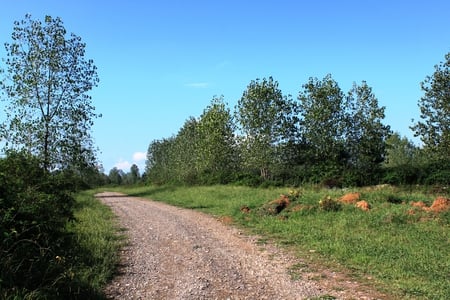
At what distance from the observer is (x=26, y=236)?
716 cm

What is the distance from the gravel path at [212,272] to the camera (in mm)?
6656

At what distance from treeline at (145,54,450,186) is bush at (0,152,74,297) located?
24.5m

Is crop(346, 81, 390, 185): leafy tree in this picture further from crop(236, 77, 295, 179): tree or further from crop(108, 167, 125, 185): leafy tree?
crop(108, 167, 125, 185): leafy tree

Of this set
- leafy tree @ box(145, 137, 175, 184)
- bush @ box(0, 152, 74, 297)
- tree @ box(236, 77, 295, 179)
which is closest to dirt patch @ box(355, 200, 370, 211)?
bush @ box(0, 152, 74, 297)

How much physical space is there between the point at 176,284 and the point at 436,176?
27.0 meters

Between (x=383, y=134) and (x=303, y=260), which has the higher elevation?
(x=383, y=134)

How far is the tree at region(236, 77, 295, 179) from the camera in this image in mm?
34281

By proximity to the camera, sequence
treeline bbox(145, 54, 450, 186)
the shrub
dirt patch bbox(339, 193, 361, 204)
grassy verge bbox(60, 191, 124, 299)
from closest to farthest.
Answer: grassy verge bbox(60, 191, 124, 299)
the shrub
dirt patch bbox(339, 193, 361, 204)
treeline bbox(145, 54, 450, 186)

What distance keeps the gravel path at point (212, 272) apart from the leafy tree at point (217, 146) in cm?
2786

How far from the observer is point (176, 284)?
23.4 ft

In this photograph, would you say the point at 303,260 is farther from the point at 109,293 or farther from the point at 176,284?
the point at 109,293

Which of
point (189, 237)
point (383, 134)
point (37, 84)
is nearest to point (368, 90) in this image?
point (383, 134)

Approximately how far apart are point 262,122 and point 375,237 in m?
23.8

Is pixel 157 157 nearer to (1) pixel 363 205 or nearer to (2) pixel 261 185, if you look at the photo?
(2) pixel 261 185
